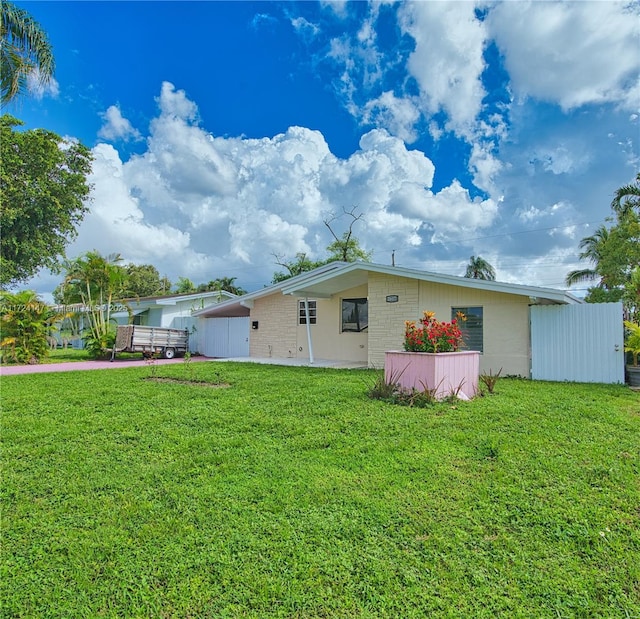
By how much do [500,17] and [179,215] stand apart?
18.7 metres

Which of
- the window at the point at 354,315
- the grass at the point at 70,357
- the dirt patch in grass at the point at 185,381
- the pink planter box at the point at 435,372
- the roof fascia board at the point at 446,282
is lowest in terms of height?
the grass at the point at 70,357

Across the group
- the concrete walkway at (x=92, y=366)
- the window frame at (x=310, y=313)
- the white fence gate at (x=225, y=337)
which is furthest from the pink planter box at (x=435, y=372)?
the white fence gate at (x=225, y=337)

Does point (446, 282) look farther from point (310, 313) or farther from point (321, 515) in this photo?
point (321, 515)

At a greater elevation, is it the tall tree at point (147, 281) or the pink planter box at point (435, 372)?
the tall tree at point (147, 281)

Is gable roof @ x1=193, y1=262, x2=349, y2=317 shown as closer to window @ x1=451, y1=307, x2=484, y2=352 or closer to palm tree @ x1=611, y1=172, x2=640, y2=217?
window @ x1=451, y1=307, x2=484, y2=352

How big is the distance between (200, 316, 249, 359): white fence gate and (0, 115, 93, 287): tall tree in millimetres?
11965

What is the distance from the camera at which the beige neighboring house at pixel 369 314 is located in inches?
409

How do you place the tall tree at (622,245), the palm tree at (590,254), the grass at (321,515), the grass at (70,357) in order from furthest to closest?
the palm tree at (590,254), the tall tree at (622,245), the grass at (70,357), the grass at (321,515)

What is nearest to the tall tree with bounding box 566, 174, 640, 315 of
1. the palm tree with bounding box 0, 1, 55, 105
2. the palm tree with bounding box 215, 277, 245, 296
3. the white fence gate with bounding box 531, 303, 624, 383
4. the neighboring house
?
the white fence gate with bounding box 531, 303, 624, 383

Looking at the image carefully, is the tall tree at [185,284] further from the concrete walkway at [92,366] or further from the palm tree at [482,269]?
the palm tree at [482,269]

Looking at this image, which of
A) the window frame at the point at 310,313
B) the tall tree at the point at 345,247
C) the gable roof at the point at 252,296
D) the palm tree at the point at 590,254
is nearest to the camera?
the gable roof at the point at 252,296

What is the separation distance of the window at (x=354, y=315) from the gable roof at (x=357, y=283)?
0.64m

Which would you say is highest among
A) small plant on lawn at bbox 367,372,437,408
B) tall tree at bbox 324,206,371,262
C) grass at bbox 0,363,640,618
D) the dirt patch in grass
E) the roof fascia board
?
tall tree at bbox 324,206,371,262

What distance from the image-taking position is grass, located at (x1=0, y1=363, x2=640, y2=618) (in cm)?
219
